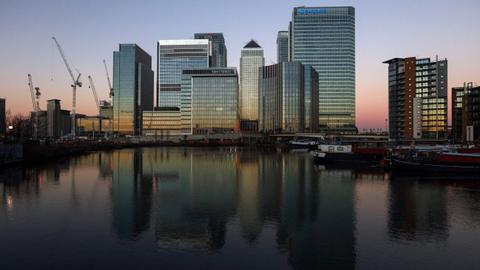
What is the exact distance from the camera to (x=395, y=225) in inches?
1083

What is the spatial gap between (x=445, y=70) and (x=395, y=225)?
150 meters

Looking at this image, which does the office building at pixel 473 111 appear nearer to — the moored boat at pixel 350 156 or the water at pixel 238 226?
the moored boat at pixel 350 156

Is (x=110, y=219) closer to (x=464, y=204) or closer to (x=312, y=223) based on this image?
(x=312, y=223)

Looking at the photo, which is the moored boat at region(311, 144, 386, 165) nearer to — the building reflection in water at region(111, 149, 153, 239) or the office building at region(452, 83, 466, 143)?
the building reflection in water at region(111, 149, 153, 239)

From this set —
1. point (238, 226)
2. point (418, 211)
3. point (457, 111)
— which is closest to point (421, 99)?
point (457, 111)

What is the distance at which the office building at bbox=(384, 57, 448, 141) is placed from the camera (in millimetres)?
156625

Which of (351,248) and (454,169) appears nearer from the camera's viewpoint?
(351,248)

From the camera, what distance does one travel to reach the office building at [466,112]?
429ft

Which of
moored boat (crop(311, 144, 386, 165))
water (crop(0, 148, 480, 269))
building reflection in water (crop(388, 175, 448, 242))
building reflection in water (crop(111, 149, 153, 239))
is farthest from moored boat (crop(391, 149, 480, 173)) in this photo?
building reflection in water (crop(111, 149, 153, 239))

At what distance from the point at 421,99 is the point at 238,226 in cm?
14967

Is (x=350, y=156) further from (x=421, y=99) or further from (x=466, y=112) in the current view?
(x=421, y=99)

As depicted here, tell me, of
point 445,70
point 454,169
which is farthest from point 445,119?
point 454,169

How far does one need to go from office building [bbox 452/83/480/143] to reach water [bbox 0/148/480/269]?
9525 cm

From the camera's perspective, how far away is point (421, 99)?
158 m
